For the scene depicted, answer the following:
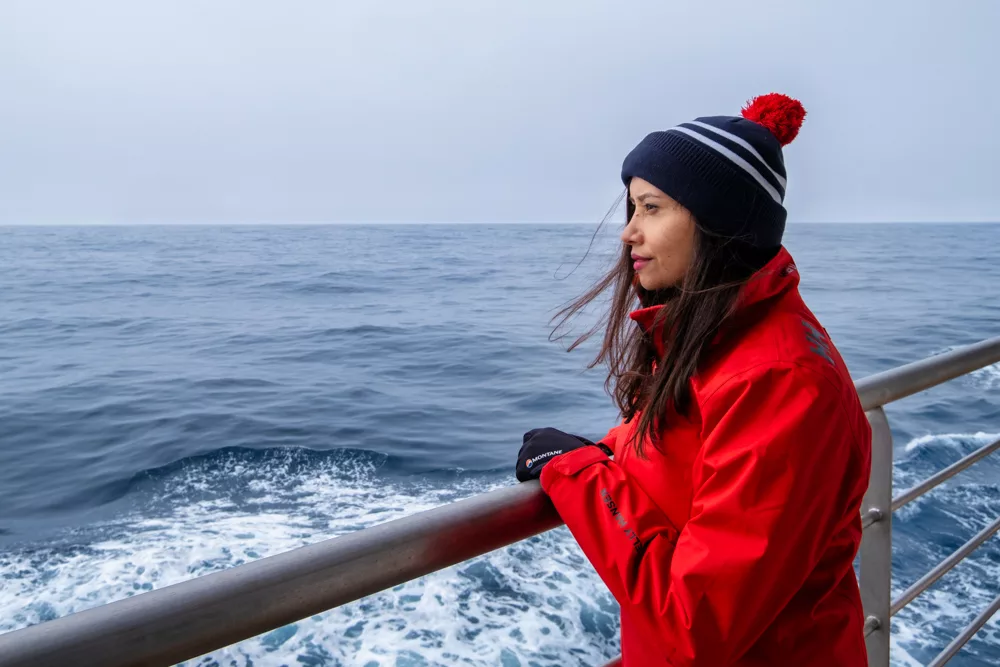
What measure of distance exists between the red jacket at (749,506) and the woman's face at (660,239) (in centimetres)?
11

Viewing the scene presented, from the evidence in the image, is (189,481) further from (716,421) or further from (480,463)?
(716,421)

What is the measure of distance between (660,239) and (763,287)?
0.15m

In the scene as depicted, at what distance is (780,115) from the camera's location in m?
1.03

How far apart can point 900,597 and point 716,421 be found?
855 millimetres

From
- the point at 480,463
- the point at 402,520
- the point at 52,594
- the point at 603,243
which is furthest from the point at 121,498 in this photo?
the point at 402,520

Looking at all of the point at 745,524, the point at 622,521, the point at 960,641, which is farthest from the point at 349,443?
the point at 745,524

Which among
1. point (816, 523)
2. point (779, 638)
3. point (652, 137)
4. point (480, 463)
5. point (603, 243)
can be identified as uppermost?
point (652, 137)

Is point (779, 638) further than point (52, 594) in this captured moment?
No

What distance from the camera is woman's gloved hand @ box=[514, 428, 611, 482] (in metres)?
0.89

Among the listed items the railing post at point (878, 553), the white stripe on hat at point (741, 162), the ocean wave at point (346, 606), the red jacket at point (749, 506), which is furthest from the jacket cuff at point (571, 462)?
the ocean wave at point (346, 606)

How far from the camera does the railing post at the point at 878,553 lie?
4.23ft

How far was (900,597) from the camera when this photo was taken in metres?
1.38

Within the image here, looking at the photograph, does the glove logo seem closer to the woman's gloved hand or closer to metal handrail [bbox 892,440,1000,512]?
the woman's gloved hand

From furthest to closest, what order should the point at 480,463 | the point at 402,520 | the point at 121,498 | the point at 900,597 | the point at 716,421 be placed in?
1. the point at 480,463
2. the point at 121,498
3. the point at 900,597
4. the point at 716,421
5. the point at 402,520
